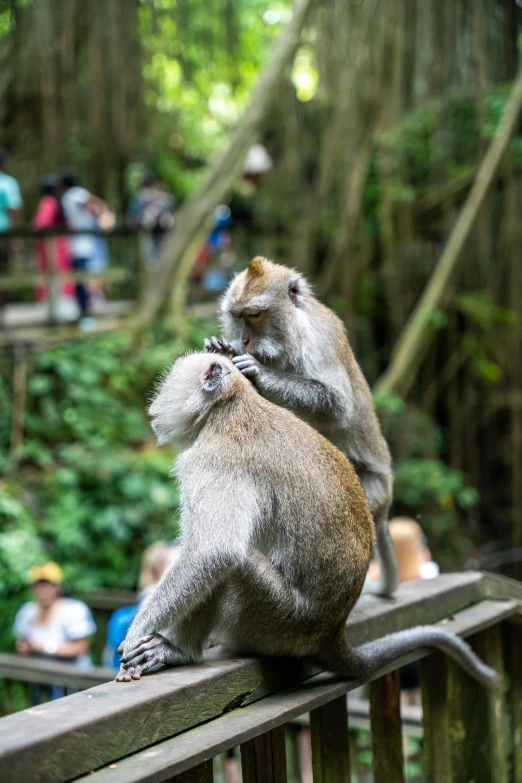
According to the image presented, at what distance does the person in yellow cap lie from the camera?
4945 millimetres

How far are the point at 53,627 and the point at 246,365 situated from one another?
3.13m

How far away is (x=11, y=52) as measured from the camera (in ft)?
21.4

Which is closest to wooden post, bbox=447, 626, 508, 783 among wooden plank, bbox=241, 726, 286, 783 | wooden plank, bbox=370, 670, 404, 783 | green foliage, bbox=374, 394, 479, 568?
wooden plank, bbox=370, 670, 404, 783

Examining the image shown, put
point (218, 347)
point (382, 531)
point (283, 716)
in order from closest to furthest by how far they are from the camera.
→ 1. point (283, 716)
2. point (218, 347)
3. point (382, 531)

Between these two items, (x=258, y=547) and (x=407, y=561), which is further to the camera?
(x=407, y=561)

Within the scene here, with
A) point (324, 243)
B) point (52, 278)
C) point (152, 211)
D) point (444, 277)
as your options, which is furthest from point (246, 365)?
point (152, 211)

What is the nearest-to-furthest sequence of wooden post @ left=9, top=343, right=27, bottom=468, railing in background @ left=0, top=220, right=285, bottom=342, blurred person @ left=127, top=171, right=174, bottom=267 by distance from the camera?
wooden post @ left=9, top=343, right=27, bottom=468, railing in background @ left=0, top=220, right=285, bottom=342, blurred person @ left=127, top=171, right=174, bottom=267

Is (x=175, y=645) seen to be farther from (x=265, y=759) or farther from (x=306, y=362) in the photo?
(x=306, y=362)

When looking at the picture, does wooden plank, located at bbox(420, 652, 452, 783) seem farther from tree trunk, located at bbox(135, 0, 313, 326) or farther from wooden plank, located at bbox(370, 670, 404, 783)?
tree trunk, located at bbox(135, 0, 313, 326)

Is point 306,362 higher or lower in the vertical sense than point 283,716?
higher

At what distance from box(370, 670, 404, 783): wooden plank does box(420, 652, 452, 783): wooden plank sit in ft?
0.47

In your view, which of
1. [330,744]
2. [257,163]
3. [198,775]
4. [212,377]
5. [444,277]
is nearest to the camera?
[198,775]

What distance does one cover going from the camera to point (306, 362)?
279 centimetres

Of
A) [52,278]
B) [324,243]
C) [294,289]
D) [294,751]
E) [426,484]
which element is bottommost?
[294,751]
